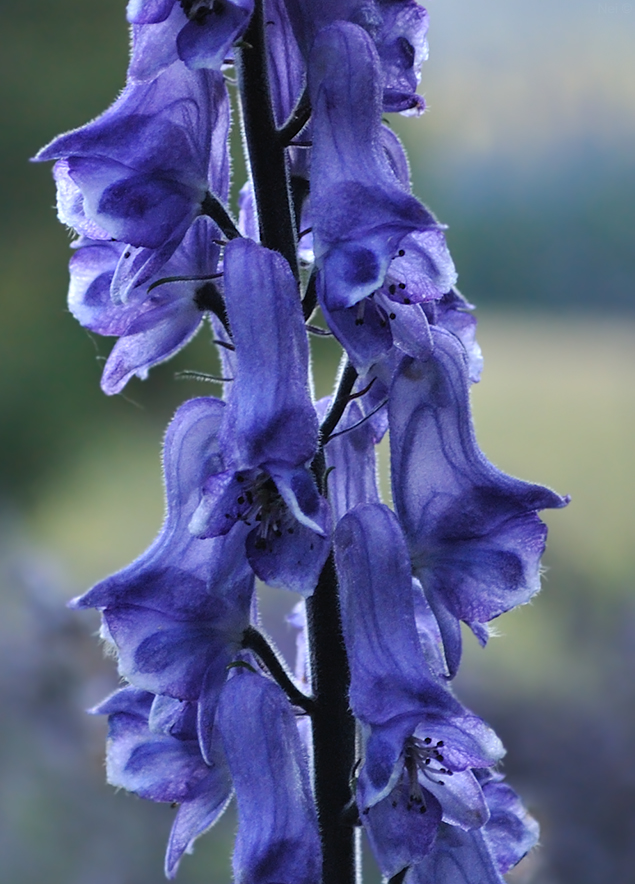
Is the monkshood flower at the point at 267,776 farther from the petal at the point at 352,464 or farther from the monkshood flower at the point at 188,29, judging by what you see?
the monkshood flower at the point at 188,29

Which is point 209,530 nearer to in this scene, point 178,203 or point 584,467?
point 178,203

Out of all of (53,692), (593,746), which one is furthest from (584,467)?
(53,692)

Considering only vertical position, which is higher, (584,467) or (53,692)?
(584,467)

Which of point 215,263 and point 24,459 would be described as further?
point 24,459

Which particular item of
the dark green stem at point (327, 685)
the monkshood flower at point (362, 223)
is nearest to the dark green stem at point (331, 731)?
the dark green stem at point (327, 685)

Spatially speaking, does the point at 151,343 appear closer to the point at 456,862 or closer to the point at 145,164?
the point at 145,164

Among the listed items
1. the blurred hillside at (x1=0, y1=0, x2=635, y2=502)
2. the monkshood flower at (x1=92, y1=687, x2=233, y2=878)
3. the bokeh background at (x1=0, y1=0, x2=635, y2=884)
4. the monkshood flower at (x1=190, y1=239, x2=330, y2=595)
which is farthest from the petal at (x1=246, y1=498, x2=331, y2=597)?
the blurred hillside at (x1=0, y1=0, x2=635, y2=502)
